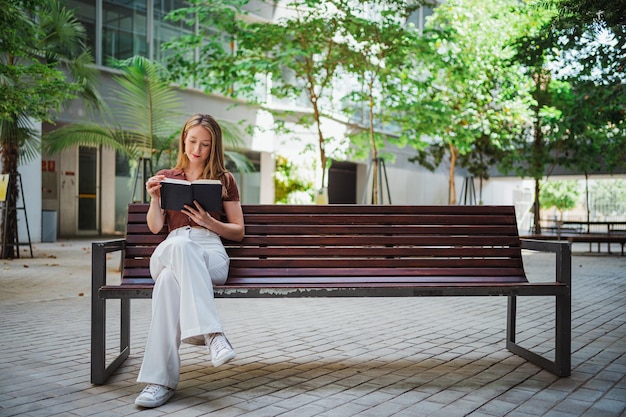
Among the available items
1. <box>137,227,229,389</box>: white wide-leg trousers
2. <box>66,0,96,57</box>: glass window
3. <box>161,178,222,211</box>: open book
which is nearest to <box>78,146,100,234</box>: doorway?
<box>66,0,96,57</box>: glass window

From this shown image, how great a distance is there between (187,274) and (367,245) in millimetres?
1477

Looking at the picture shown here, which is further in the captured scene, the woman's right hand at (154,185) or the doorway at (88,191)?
the doorway at (88,191)

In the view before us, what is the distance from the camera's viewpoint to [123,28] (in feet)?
66.8

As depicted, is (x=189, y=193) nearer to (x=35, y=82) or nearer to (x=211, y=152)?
(x=211, y=152)

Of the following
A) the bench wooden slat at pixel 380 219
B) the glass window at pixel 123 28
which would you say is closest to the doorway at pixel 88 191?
the glass window at pixel 123 28

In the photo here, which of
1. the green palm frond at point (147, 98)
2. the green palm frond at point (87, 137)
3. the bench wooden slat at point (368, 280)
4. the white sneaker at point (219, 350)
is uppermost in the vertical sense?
the green palm frond at point (147, 98)

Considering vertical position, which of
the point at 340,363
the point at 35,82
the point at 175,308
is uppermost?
the point at 35,82

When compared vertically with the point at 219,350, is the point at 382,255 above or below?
above

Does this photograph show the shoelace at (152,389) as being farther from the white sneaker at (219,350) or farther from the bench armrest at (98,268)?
the bench armrest at (98,268)

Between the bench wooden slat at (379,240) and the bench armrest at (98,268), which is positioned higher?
the bench wooden slat at (379,240)

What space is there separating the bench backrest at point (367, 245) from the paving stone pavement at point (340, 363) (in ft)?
2.03

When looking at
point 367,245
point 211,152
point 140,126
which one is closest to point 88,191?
point 140,126

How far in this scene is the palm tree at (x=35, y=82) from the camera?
406 inches

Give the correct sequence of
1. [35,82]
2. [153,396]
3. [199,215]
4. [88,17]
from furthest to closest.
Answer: [88,17], [35,82], [199,215], [153,396]
